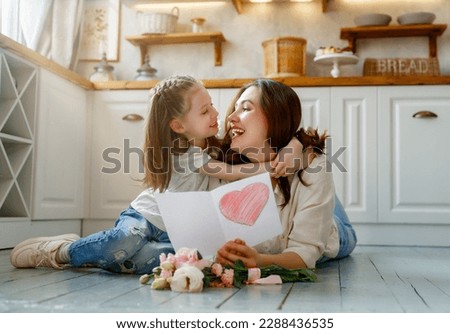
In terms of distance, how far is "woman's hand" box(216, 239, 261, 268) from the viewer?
1.39 metres

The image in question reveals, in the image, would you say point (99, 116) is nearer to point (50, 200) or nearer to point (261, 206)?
point (50, 200)

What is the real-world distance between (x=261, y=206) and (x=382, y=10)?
7.97 ft

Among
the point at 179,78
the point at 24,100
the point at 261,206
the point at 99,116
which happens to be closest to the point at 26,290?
the point at 261,206

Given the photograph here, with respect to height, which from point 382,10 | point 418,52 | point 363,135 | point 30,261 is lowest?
point 30,261

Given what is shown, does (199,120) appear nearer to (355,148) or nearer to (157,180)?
(157,180)

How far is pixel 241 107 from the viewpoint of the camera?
1803 mm

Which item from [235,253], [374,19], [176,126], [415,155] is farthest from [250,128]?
[374,19]

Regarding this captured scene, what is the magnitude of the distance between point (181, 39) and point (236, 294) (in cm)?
254

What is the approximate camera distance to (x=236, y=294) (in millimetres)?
1253

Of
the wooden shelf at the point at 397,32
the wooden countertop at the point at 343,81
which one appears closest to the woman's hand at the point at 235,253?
the wooden countertop at the point at 343,81

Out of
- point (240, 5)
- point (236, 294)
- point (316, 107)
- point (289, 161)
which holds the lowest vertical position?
point (236, 294)

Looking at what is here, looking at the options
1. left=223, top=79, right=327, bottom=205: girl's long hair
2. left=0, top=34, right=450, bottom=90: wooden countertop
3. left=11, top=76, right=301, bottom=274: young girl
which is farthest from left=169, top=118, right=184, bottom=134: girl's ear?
left=0, top=34, right=450, bottom=90: wooden countertop

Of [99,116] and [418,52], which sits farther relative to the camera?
[418,52]

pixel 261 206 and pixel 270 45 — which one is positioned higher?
pixel 270 45
